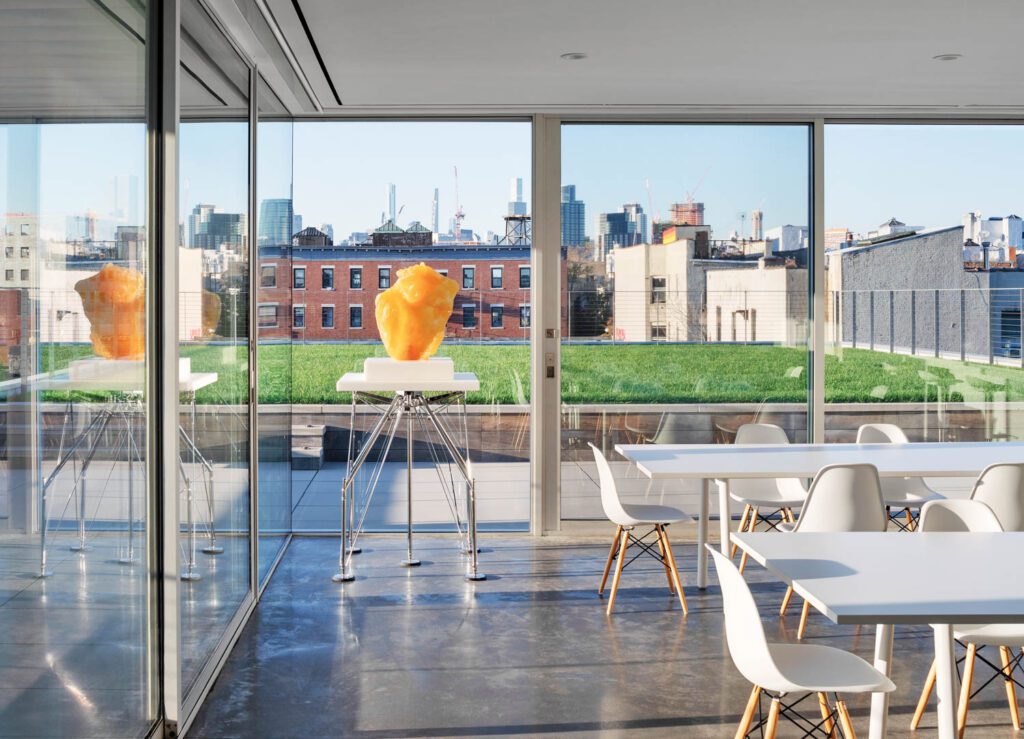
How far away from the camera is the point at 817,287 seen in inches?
297

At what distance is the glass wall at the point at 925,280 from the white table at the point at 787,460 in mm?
1400

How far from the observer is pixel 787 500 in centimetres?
614

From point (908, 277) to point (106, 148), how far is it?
5998mm

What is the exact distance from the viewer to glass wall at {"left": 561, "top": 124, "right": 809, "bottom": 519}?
24.4 feet

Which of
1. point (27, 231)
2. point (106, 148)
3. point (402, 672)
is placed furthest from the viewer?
point (402, 672)

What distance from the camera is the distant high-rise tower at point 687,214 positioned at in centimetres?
745

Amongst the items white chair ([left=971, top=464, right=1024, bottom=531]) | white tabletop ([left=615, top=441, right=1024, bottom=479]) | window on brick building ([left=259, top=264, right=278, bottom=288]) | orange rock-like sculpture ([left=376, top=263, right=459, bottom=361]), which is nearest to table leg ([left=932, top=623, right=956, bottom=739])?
white chair ([left=971, top=464, right=1024, bottom=531])

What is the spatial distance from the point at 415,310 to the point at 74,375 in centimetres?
333

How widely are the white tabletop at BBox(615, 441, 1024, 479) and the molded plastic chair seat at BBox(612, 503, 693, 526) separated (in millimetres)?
209

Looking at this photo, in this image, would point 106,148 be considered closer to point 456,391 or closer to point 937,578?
point 937,578

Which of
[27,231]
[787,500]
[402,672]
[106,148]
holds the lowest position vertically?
[402,672]

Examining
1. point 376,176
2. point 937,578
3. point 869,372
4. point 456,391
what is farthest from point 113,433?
point 869,372

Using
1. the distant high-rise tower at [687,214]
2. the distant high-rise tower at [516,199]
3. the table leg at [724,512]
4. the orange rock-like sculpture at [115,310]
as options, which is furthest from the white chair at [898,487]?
the orange rock-like sculpture at [115,310]

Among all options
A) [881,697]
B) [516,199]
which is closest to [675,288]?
[516,199]
